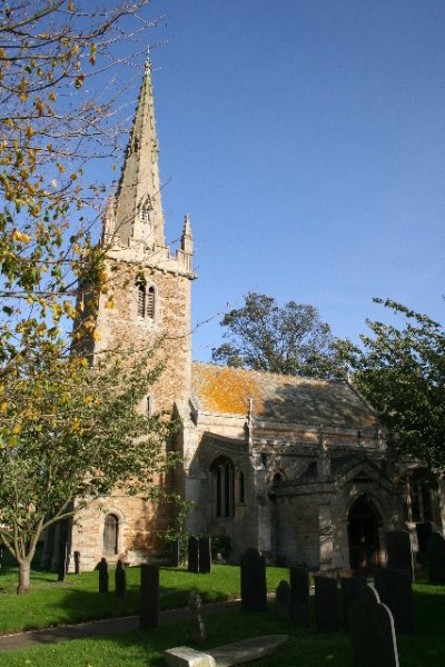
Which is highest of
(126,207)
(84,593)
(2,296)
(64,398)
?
(126,207)

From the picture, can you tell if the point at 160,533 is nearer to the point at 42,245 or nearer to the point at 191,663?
the point at 191,663

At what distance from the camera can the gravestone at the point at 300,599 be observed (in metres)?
10.4

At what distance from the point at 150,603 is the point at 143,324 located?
1702cm

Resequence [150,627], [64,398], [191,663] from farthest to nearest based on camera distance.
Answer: [150,627] → [191,663] → [64,398]

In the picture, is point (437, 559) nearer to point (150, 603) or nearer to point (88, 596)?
point (150, 603)

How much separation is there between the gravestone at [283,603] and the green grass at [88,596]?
347cm

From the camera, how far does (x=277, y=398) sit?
28812mm

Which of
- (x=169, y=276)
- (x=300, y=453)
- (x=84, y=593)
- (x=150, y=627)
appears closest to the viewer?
(x=150, y=627)

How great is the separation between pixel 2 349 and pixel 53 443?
1011 cm

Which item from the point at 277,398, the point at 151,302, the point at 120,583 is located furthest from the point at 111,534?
the point at 151,302

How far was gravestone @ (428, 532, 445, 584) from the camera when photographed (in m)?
14.0

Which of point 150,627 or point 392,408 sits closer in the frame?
point 150,627

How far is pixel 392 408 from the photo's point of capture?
18875mm

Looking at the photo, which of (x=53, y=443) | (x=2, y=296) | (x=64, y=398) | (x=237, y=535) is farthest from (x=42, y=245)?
(x=237, y=535)
